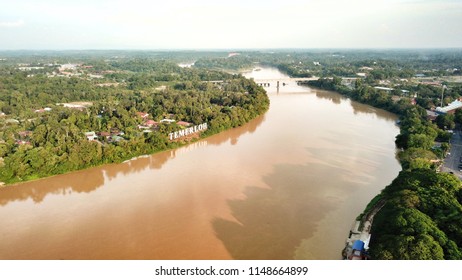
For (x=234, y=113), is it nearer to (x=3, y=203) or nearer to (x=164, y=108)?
(x=164, y=108)

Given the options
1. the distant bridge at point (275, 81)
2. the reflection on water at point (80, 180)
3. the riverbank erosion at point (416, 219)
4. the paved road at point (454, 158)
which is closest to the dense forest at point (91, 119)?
the reflection on water at point (80, 180)

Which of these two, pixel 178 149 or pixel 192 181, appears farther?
pixel 178 149

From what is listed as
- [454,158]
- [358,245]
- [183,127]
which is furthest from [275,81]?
[358,245]

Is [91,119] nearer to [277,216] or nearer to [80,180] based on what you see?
[80,180]

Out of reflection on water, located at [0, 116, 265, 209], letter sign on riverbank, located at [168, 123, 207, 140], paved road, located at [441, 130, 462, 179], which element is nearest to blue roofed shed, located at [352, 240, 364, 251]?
paved road, located at [441, 130, 462, 179]

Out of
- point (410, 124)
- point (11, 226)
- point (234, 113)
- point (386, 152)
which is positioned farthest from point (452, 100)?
point (11, 226)
